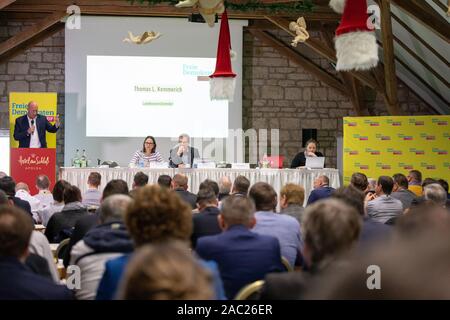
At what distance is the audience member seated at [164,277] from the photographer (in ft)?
3.96

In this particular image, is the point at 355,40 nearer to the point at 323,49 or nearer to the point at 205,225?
the point at 205,225

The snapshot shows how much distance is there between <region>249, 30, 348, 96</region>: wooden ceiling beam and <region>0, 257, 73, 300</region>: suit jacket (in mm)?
10068

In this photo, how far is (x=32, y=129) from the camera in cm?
946

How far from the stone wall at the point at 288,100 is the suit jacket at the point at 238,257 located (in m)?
9.05

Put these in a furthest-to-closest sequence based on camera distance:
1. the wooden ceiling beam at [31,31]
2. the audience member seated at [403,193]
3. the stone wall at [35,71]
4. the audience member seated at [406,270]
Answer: the stone wall at [35,71] < the wooden ceiling beam at [31,31] < the audience member seated at [403,193] < the audience member seated at [406,270]

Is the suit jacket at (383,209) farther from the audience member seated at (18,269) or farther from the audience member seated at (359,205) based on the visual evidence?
the audience member seated at (18,269)

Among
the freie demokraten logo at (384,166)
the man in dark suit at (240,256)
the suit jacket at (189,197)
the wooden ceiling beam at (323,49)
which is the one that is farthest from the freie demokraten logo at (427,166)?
the man in dark suit at (240,256)

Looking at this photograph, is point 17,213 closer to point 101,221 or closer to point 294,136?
point 101,221

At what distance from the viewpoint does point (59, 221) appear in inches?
173

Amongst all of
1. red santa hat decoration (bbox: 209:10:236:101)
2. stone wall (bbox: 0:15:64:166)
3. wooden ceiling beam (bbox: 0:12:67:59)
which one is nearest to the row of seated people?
red santa hat decoration (bbox: 209:10:236:101)

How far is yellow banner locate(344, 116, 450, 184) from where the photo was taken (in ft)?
32.4
